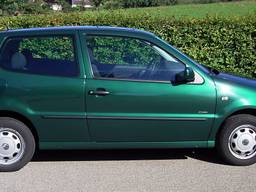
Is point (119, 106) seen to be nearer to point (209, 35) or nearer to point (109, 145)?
point (109, 145)

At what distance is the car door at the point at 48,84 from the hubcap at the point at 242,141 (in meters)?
1.62

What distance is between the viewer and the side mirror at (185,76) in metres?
5.43

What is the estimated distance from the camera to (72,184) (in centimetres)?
511

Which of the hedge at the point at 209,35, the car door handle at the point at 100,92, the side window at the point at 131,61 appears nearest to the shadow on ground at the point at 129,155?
the car door handle at the point at 100,92

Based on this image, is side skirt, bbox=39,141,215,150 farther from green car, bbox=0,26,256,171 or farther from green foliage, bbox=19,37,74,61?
green foliage, bbox=19,37,74,61

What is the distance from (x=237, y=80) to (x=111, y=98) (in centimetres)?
144

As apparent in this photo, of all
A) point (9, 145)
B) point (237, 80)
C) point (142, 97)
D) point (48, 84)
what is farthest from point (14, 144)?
point (237, 80)

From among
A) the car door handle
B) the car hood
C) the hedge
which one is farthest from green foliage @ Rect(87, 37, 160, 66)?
the hedge

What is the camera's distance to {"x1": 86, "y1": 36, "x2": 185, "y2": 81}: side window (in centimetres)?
553

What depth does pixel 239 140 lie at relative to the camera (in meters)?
5.62

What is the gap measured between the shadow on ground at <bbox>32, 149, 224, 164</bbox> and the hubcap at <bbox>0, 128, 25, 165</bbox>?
49 cm

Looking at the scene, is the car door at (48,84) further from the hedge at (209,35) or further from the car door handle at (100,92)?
the hedge at (209,35)

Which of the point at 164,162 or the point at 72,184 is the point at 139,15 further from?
the point at 72,184

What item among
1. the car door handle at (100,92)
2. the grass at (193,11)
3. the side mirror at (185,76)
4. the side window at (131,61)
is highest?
the side window at (131,61)
